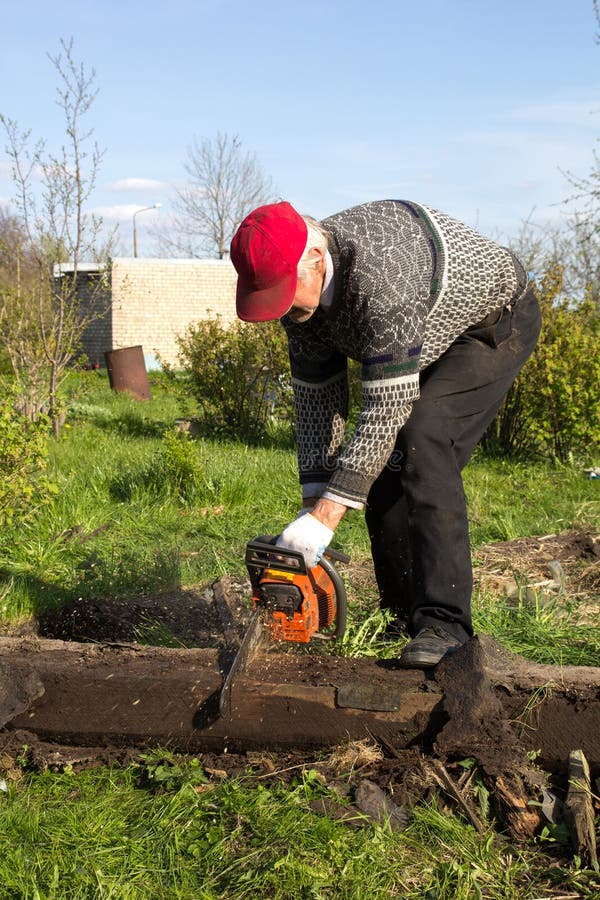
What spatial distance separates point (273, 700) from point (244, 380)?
24.7 ft

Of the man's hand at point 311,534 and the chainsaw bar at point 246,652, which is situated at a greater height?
the man's hand at point 311,534

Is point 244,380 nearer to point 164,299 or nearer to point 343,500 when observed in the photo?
point 343,500

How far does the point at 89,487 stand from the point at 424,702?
449cm

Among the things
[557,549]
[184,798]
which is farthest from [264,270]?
[557,549]

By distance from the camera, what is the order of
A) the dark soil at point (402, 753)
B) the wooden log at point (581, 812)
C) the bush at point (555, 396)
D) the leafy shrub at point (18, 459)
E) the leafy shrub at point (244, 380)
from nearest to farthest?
the wooden log at point (581, 812) < the dark soil at point (402, 753) < the leafy shrub at point (18, 459) < the bush at point (555, 396) < the leafy shrub at point (244, 380)

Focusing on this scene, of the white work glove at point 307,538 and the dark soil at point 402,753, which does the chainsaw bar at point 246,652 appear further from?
the white work glove at point 307,538

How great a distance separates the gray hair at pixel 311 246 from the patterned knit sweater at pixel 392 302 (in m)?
0.05

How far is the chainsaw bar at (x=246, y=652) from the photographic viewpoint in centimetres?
280

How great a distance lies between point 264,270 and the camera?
2.78 m

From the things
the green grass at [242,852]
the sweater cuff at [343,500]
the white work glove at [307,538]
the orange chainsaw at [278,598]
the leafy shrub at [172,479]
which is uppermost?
the sweater cuff at [343,500]

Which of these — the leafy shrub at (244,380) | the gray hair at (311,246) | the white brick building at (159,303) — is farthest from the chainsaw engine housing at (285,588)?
the white brick building at (159,303)

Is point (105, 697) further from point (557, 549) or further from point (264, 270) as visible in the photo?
point (557, 549)

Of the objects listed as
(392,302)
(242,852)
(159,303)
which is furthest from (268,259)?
(159,303)

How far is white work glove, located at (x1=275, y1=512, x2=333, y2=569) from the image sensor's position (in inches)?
113
